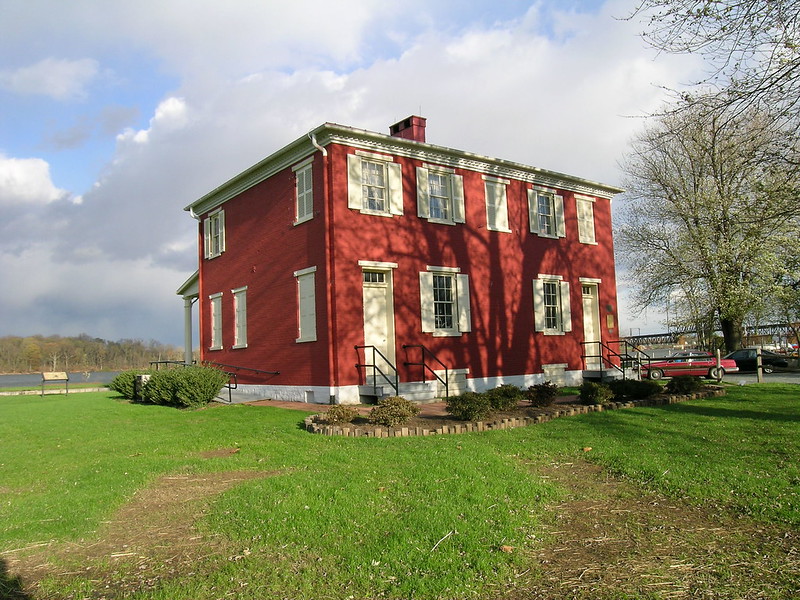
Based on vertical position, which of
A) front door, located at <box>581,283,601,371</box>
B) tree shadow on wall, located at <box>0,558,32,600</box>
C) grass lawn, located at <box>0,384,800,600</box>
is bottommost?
tree shadow on wall, located at <box>0,558,32,600</box>

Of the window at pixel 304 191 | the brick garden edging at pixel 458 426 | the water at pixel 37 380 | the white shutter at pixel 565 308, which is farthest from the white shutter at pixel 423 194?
the water at pixel 37 380

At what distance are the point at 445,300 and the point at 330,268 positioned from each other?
151 inches

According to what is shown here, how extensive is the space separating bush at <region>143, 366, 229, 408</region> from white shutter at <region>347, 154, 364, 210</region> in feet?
18.3

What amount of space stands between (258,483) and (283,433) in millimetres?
3627

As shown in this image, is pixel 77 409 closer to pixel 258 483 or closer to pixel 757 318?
pixel 258 483

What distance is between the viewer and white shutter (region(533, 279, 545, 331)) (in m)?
20.0

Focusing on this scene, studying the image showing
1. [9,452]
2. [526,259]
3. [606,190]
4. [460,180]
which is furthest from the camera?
[606,190]

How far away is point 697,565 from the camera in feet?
13.4

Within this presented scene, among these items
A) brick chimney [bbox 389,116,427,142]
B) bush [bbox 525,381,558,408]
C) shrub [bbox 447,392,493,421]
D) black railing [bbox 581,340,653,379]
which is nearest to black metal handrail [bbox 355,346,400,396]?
bush [bbox 525,381,558,408]

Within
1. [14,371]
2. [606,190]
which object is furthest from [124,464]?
[14,371]

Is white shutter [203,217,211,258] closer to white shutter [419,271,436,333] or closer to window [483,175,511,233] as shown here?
Result: white shutter [419,271,436,333]

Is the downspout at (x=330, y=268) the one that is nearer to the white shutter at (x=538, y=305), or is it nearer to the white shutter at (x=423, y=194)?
the white shutter at (x=423, y=194)

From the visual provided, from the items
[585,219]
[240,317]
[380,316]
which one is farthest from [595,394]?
[240,317]

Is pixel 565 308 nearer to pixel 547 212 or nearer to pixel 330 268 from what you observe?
pixel 547 212
